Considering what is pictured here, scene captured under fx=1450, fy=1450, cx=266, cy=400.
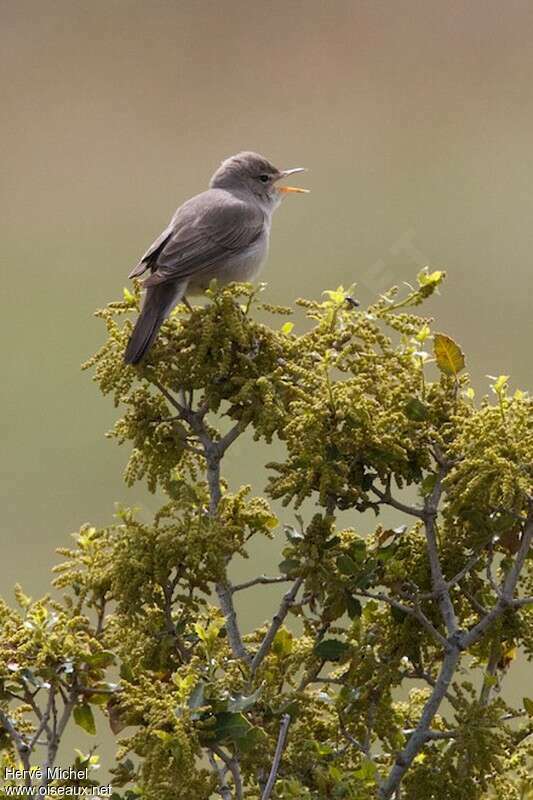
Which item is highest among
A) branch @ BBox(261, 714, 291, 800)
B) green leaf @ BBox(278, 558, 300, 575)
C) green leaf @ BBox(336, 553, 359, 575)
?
green leaf @ BBox(278, 558, 300, 575)

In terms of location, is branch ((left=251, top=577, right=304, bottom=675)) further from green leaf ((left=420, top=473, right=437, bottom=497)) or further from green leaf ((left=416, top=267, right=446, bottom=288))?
green leaf ((left=416, top=267, right=446, bottom=288))

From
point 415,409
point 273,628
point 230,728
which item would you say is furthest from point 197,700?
point 415,409

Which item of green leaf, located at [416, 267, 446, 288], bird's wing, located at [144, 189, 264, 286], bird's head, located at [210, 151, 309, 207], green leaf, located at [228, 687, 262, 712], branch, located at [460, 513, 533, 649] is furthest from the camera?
bird's head, located at [210, 151, 309, 207]

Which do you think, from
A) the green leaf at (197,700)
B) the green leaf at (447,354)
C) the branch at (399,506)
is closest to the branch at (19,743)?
the green leaf at (197,700)

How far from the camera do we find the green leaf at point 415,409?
108 inches

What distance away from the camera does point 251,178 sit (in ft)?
19.2

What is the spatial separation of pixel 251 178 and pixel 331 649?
11.1 ft

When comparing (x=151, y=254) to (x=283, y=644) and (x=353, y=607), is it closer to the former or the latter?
(x=283, y=644)

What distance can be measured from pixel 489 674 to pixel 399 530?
0.33 meters

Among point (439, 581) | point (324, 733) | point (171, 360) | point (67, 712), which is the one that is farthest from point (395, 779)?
point (171, 360)

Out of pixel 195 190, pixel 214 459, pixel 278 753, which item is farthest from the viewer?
pixel 195 190

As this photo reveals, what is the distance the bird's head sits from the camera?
19.1 feet

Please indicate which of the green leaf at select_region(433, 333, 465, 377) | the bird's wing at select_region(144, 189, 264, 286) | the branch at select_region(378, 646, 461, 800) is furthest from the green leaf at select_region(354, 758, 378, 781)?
the bird's wing at select_region(144, 189, 264, 286)

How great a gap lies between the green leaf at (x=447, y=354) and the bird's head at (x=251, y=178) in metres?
3.07
